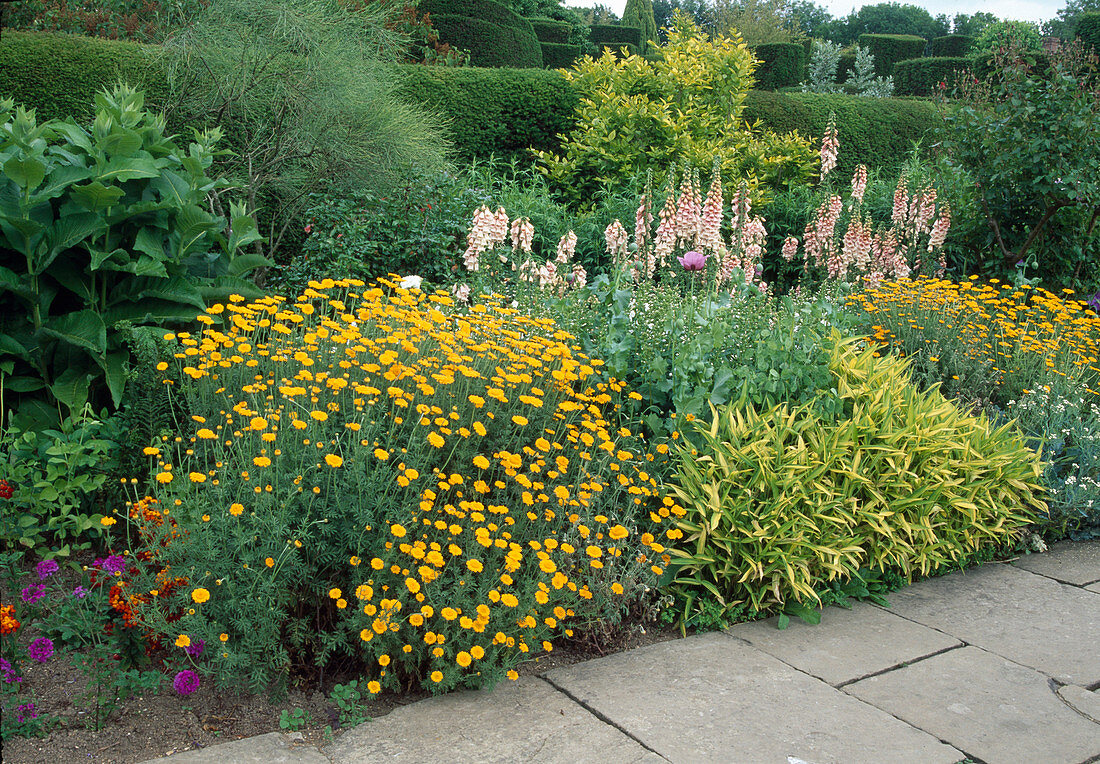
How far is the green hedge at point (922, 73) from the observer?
22.4m

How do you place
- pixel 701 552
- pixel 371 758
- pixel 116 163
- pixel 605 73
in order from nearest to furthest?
pixel 371 758 < pixel 701 552 < pixel 116 163 < pixel 605 73

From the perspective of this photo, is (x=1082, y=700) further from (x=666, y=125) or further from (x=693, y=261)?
(x=666, y=125)

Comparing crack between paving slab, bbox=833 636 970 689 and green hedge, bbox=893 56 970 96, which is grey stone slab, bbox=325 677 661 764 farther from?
green hedge, bbox=893 56 970 96

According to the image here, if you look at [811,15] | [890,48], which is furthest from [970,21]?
[890,48]

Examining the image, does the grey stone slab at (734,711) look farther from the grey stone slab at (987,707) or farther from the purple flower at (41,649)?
the purple flower at (41,649)

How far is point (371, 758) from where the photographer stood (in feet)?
7.18

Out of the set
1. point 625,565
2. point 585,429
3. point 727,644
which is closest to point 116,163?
point 585,429

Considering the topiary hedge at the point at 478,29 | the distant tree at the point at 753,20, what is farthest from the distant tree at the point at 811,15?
the topiary hedge at the point at 478,29

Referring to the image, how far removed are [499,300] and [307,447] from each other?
5.58 ft

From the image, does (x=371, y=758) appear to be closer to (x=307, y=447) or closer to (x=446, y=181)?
(x=307, y=447)

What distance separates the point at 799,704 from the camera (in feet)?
8.45

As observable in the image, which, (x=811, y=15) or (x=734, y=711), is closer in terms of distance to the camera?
(x=734, y=711)

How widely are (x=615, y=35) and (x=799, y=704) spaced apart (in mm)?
29478

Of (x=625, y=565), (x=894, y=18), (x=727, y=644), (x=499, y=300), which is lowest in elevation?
(x=727, y=644)
